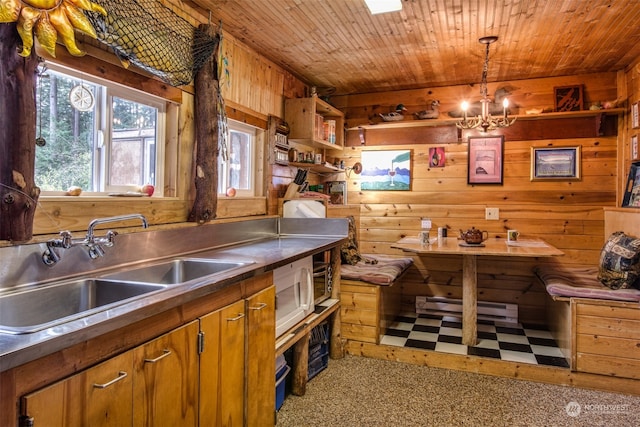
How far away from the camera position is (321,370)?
2865 millimetres

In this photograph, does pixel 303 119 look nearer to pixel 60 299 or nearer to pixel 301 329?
pixel 301 329

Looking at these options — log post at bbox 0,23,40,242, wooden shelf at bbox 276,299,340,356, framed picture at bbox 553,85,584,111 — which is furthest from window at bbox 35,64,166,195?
framed picture at bbox 553,85,584,111

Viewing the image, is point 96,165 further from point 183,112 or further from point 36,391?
point 36,391

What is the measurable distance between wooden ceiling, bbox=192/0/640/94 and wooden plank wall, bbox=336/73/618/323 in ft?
1.81

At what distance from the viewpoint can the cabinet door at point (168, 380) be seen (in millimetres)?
1203

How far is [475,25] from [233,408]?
267 cm

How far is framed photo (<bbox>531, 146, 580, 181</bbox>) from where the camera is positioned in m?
3.76

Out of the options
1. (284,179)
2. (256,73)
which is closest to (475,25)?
(256,73)

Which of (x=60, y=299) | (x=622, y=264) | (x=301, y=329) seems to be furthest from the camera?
(x=622, y=264)

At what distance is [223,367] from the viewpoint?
1625 millimetres

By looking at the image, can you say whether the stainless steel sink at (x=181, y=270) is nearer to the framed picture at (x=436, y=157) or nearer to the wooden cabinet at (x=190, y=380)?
the wooden cabinet at (x=190, y=380)

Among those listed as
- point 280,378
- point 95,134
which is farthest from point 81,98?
point 280,378

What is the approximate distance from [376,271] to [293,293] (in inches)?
40.5

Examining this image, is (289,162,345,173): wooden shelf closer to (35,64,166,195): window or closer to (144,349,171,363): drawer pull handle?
(35,64,166,195): window
